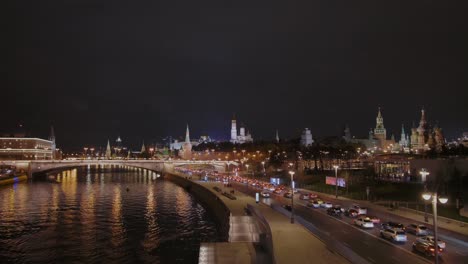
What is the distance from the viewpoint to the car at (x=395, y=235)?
28828mm

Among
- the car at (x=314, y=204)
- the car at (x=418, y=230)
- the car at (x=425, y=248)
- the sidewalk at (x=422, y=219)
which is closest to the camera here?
the car at (x=425, y=248)

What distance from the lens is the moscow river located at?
35.3 meters

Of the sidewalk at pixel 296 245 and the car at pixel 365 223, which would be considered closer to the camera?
the sidewalk at pixel 296 245

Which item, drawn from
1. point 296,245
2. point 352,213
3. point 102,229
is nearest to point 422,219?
point 352,213

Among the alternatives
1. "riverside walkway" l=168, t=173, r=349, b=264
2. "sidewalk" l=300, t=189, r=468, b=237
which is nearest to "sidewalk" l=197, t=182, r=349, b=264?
"riverside walkway" l=168, t=173, r=349, b=264

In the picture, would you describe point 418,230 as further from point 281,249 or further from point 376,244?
point 281,249

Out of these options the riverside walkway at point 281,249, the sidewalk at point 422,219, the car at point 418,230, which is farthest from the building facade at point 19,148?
the car at point 418,230

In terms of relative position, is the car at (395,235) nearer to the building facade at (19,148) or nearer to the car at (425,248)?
the car at (425,248)

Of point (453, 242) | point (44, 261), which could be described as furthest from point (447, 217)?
point (44, 261)

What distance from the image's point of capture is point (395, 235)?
1142 inches

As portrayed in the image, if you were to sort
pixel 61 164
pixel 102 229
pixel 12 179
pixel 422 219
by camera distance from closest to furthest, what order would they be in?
pixel 422 219, pixel 102 229, pixel 12 179, pixel 61 164

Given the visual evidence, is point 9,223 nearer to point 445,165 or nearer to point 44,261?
point 44,261

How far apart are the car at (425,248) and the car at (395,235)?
89.2 inches

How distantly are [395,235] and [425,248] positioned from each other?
3738 millimetres
